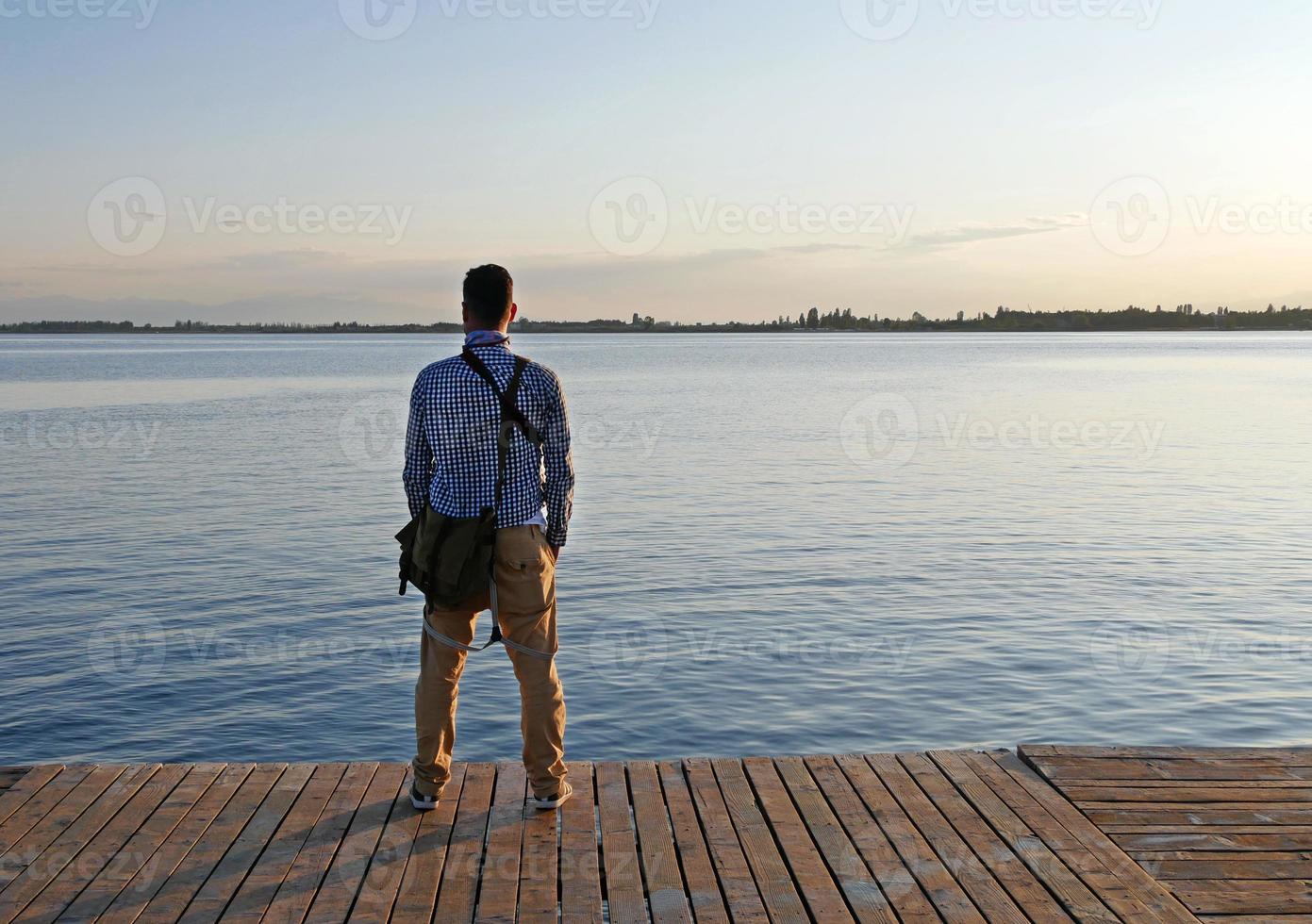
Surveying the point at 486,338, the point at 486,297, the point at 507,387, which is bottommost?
the point at 507,387

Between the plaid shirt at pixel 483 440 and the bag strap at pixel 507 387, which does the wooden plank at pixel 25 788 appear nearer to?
the plaid shirt at pixel 483 440

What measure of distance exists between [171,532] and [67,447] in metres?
14.9

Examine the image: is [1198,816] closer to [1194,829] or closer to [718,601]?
[1194,829]

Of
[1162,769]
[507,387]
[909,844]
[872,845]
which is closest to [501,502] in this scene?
[507,387]

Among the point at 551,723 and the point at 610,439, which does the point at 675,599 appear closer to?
the point at 551,723

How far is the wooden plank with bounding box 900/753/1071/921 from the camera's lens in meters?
4.52

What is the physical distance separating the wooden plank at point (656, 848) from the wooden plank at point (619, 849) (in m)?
0.04

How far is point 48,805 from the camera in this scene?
17.8 ft

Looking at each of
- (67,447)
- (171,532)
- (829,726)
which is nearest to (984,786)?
(829,726)

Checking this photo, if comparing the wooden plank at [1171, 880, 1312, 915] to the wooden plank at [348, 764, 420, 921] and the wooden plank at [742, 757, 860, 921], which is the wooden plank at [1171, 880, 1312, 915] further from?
the wooden plank at [348, 764, 420, 921]

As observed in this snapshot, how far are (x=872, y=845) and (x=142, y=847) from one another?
3033 mm

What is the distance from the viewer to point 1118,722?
31.5 feet

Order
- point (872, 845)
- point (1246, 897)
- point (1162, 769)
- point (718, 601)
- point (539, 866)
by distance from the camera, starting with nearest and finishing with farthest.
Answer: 1. point (1246, 897)
2. point (539, 866)
3. point (872, 845)
4. point (1162, 769)
5. point (718, 601)

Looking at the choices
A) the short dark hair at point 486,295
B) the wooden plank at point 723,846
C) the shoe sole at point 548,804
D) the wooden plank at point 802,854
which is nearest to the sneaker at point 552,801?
the shoe sole at point 548,804
